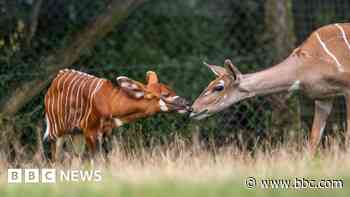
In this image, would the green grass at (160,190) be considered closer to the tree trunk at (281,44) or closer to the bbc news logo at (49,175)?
the bbc news logo at (49,175)

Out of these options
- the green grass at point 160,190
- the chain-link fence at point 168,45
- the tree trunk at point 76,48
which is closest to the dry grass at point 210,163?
the green grass at point 160,190

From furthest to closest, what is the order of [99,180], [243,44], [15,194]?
[243,44] < [99,180] < [15,194]

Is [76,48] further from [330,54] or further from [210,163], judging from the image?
[210,163]

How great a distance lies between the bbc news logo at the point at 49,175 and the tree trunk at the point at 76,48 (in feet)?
8.08

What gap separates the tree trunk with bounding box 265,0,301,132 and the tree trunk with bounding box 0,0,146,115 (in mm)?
1674

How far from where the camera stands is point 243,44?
12.8 metres

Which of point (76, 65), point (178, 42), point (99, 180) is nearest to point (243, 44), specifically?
point (178, 42)

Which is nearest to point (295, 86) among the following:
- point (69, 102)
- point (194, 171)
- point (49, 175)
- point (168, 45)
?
point (69, 102)

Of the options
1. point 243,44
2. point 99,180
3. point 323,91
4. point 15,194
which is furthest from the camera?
point 243,44

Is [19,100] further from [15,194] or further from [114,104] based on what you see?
[15,194]

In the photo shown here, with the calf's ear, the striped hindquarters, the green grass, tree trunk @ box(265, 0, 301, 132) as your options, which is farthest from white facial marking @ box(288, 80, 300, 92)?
the green grass

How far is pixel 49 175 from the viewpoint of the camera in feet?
26.1

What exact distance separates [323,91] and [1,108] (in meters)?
3.03

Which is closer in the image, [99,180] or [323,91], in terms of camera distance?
[99,180]
